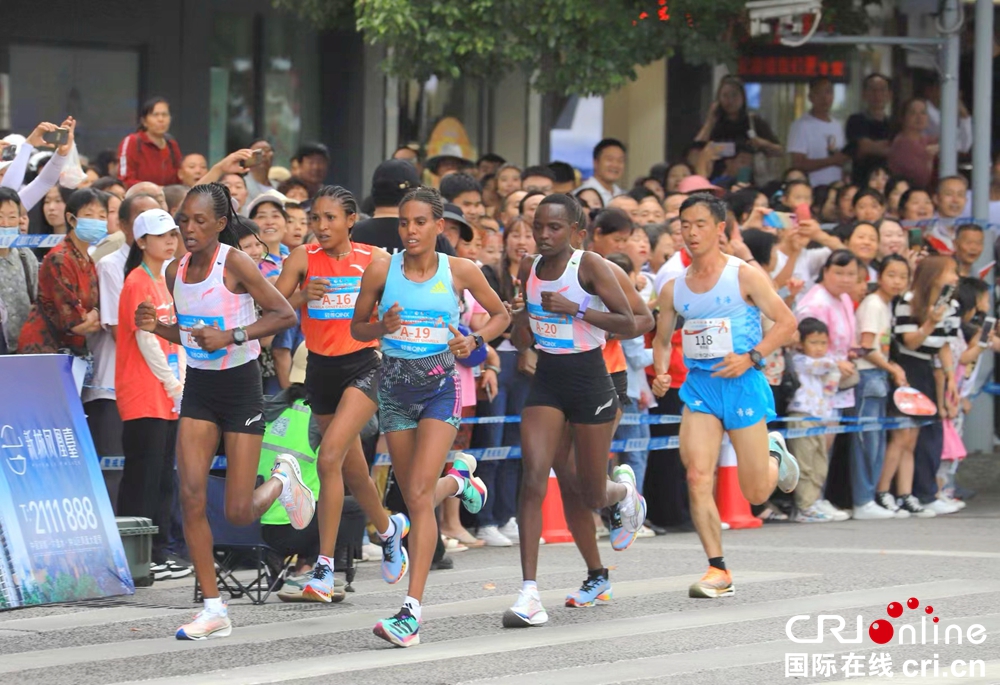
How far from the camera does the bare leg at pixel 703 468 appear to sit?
10281 mm

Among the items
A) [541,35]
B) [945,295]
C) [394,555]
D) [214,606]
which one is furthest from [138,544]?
[541,35]

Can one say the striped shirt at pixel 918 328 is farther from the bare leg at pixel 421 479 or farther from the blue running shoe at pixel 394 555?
the blue running shoe at pixel 394 555

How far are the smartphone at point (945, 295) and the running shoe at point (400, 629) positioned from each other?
26.7ft

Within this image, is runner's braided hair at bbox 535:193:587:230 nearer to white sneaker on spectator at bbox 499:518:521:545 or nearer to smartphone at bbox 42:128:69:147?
smartphone at bbox 42:128:69:147

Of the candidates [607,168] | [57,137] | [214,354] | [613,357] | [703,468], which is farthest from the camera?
[607,168]

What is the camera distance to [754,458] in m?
10.5

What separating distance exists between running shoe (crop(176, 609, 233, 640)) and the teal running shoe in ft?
4.70

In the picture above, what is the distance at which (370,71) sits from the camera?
2222 cm

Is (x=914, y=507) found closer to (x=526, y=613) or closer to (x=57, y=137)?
(x=526, y=613)

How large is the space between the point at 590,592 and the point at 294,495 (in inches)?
64.3

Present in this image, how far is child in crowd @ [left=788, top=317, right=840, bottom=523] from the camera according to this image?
15.0 m

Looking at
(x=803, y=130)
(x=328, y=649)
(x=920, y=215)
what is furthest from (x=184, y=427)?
(x=803, y=130)

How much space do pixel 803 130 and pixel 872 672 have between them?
42.6ft

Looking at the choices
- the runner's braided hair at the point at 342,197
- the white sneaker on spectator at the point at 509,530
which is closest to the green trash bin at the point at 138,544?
the runner's braided hair at the point at 342,197
